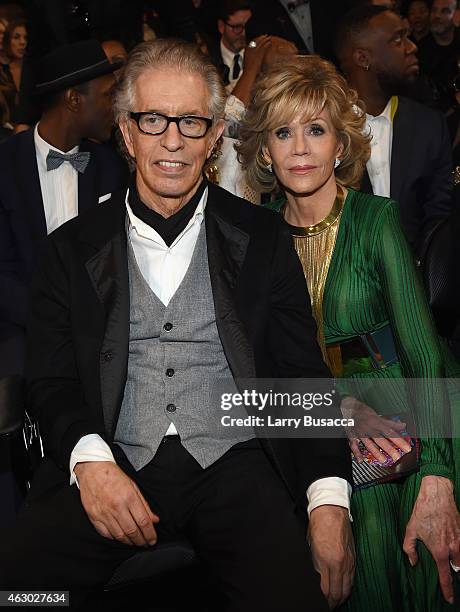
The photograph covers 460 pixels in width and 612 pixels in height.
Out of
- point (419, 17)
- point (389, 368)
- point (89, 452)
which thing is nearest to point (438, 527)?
point (389, 368)

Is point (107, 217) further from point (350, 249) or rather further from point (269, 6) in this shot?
point (269, 6)

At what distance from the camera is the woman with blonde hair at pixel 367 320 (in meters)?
2.26

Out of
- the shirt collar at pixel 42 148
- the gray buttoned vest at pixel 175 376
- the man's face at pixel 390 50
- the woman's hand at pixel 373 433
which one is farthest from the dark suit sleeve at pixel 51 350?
the man's face at pixel 390 50

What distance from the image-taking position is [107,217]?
2305mm

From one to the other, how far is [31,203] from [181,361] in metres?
1.64

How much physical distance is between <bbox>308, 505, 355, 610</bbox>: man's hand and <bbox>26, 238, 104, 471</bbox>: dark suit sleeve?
567 millimetres

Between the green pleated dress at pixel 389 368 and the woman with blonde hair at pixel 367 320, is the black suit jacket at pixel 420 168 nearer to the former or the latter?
the woman with blonde hair at pixel 367 320

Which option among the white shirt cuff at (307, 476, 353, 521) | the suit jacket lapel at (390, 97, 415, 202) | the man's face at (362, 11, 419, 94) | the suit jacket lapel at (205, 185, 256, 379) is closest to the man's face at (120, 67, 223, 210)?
the suit jacket lapel at (205, 185, 256, 379)

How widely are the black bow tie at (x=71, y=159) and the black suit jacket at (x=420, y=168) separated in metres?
1.25

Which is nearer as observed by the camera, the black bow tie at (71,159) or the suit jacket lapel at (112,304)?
the suit jacket lapel at (112,304)

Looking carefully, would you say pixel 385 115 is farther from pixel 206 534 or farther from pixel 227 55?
pixel 206 534

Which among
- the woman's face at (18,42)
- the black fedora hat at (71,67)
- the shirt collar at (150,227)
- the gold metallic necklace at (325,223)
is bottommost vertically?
the woman's face at (18,42)

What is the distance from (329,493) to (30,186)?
208cm

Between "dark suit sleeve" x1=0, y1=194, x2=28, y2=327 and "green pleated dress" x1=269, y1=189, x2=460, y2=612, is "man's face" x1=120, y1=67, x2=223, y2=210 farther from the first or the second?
"dark suit sleeve" x1=0, y1=194, x2=28, y2=327
